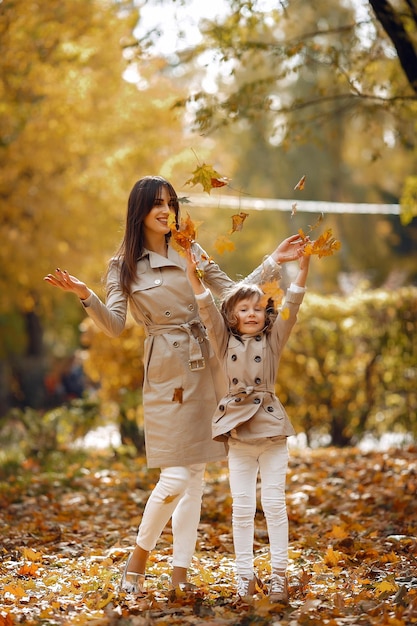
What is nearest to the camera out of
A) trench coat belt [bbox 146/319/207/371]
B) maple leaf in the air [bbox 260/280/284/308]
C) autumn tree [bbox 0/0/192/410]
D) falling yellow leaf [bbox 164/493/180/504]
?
maple leaf in the air [bbox 260/280/284/308]

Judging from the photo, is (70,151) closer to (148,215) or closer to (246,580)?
(148,215)

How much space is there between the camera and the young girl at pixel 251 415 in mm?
4121

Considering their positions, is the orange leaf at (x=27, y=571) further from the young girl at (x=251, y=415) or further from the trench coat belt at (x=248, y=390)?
the trench coat belt at (x=248, y=390)

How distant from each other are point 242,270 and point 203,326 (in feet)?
87.9

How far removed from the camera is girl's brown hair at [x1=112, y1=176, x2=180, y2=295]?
4.53 meters

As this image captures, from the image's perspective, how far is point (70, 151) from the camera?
14.2 meters

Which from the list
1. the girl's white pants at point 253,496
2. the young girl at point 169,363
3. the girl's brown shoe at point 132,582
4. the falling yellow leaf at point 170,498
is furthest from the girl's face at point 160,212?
the girl's brown shoe at point 132,582

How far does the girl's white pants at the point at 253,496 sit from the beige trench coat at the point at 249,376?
3.3 inches

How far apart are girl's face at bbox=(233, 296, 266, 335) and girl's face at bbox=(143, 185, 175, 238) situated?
59 cm

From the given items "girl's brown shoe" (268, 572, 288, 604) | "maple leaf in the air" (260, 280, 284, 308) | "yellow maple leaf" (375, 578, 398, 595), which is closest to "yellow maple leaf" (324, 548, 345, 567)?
"yellow maple leaf" (375, 578, 398, 595)

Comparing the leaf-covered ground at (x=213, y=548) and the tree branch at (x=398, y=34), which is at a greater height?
the tree branch at (x=398, y=34)

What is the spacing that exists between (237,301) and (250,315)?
100mm

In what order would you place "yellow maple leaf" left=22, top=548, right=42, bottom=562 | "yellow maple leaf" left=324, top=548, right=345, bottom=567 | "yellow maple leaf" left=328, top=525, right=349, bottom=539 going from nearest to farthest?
1. "yellow maple leaf" left=324, top=548, right=345, bottom=567
2. "yellow maple leaf" left=22, top=548, right=42, bottom=562
3. "yellow maple leaf" left=328, top=525, right=349, bottom=539

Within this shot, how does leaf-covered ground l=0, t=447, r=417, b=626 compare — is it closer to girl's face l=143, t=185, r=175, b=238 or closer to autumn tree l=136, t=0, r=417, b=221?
girl's face l=143, t=185, r=175, b=238
